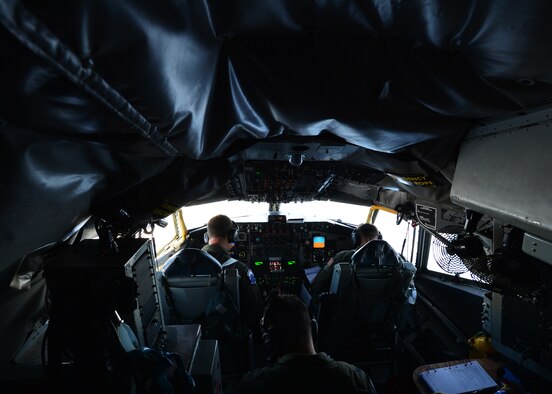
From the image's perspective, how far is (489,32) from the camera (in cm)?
66

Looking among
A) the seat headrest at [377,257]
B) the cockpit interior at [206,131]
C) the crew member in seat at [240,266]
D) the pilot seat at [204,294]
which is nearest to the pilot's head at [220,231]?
the crew member in seat at [240,266]

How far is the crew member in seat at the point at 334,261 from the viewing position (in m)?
3.15

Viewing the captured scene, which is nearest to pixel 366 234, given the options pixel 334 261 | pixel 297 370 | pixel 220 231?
pixel 334 261

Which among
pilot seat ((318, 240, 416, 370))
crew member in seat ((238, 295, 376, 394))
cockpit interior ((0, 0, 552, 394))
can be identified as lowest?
pilot seat ((318, 240, 416, 370))

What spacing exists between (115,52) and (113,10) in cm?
9

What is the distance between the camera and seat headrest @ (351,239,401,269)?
2.78 m

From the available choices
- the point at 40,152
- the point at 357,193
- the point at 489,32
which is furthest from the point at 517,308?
the point at 357,193

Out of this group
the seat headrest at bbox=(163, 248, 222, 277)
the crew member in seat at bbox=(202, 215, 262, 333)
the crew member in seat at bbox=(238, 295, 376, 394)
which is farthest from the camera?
the crew member in seat at bbox=(202, 215, 262, 333)

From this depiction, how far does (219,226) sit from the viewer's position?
3.20m

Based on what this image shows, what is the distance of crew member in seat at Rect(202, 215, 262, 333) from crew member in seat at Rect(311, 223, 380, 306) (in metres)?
0.70

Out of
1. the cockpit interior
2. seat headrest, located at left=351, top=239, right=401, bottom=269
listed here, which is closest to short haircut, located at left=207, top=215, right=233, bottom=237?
the cockpit interior

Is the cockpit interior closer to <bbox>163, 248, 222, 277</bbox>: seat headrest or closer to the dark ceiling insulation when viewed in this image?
the dark ceiling insulation

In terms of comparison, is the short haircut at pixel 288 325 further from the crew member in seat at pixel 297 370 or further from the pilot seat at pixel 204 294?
the pilot seat at pixel 204 294

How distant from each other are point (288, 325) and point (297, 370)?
8.9 inches
